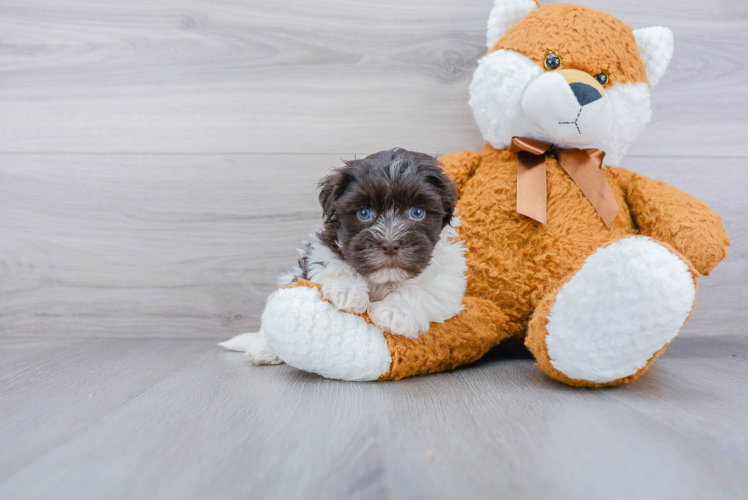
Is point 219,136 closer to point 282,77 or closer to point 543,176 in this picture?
point 282,77

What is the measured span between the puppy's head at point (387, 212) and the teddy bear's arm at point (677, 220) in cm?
55

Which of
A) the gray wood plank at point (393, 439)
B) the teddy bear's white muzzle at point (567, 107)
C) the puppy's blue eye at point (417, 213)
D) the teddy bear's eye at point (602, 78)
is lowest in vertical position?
the gray wood plank at point (393, 439)

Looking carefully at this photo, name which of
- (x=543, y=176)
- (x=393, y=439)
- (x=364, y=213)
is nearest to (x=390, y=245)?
(x=364, y=213)

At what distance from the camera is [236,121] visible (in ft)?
5.49

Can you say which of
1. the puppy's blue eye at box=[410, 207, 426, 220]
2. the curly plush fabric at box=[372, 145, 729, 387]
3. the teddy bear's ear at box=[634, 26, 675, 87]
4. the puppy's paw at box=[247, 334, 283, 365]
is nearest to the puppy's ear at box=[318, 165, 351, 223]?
the puppy's blue eye at box=[410, 207, 426, 220]

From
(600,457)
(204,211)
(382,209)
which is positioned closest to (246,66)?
(204,211)

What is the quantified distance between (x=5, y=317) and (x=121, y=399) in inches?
39.8

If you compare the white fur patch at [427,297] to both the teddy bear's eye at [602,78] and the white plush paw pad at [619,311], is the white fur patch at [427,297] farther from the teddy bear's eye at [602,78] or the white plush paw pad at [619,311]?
the teddy bear's eye at [602,78]

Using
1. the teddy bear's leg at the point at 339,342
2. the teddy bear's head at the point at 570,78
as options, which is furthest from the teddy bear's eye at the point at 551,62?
the teddy bear's leg at the point at 339,342

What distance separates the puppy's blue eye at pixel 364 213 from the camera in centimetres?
107

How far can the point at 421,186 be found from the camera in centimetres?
106

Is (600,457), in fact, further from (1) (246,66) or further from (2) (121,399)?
(1) (246,66)

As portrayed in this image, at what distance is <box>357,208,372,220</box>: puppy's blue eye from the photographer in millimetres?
1074

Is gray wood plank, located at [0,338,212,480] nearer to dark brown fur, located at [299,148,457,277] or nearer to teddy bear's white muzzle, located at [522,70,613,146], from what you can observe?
dark brown fur, located at [299,148,457,277]
